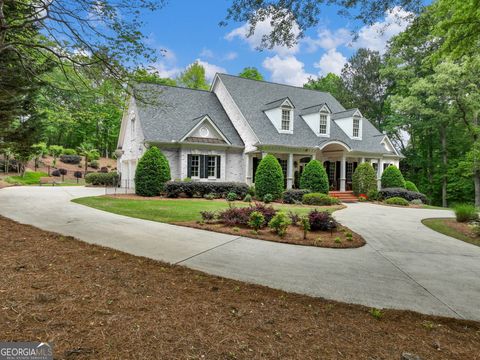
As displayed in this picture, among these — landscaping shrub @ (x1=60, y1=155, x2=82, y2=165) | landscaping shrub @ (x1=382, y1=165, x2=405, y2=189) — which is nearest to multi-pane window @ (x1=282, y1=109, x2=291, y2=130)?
landscaping shrub @ (x1=382, y1=165, x2=405, y2=189)

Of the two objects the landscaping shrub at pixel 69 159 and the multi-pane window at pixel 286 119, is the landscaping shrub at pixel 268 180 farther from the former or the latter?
the landscaping shrub at pixel 69 159

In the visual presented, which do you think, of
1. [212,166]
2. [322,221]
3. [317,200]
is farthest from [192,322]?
[212,166]

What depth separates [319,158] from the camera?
75.0 feet

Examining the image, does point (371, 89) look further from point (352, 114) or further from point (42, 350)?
point (42, 350)

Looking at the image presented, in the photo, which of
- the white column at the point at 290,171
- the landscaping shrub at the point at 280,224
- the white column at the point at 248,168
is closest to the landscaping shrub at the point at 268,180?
the white column at the point at 248,168

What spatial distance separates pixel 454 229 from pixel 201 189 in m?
11.8

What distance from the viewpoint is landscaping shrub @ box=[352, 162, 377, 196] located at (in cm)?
1973

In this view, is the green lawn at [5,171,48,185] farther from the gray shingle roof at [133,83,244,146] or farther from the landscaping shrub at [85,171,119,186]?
the gray shingle roof at [133,83,244,146]

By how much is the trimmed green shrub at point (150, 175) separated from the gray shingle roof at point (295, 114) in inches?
252

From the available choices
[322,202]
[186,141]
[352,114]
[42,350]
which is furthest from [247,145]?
[42,350]

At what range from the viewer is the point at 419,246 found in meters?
7.28

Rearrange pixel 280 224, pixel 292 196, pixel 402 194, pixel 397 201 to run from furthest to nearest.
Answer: pixel 402 194 < pixel 397 201 < pixel 292 196 < pixel 280 224

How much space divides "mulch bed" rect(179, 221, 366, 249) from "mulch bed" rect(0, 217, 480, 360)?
3182 mm

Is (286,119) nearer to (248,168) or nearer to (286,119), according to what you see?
(286,119)
